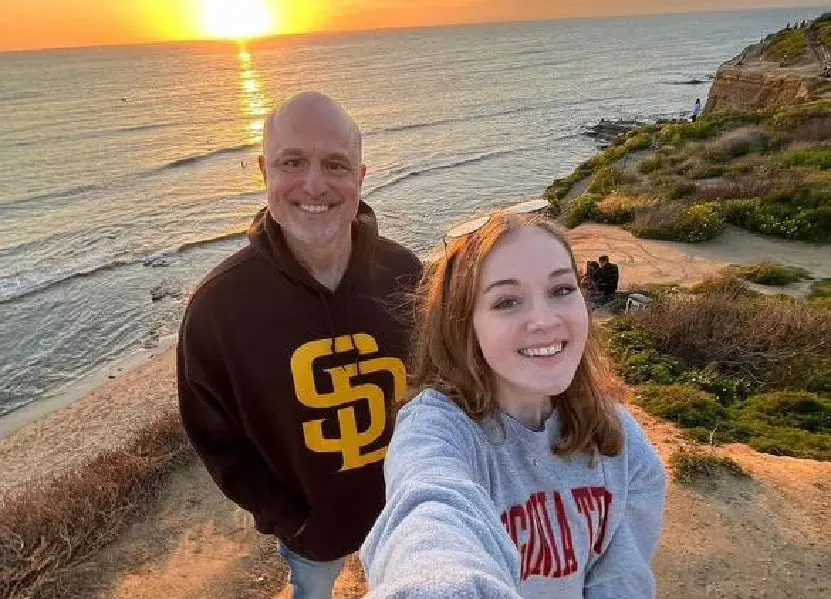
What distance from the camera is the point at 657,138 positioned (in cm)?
2547

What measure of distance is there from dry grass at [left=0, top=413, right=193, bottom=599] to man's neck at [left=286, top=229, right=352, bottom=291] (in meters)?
4.31

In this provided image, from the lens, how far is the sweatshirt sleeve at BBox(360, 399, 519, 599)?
1.04 m

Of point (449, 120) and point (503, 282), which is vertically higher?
point (503, 282)

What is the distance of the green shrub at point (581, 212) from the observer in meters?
17.1

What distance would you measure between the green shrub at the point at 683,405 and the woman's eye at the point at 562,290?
5.41m

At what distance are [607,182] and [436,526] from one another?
20275mm

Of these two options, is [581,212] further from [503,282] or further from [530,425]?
[503,282]

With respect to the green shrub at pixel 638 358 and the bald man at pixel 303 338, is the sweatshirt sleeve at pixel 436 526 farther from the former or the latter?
the green shrub at pixel 638 358

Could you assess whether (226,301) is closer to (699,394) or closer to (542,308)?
(542,308)

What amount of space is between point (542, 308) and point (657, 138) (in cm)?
2600

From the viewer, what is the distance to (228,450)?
3.25m

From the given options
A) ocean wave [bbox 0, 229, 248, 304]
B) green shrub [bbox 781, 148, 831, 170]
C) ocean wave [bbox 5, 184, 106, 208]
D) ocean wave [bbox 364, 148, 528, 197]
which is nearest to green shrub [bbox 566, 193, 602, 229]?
green shrub [bbox 781, 148, 831, 170]

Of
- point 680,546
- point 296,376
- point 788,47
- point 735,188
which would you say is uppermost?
point 296,376

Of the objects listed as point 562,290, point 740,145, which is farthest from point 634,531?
point 740,145
